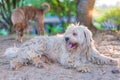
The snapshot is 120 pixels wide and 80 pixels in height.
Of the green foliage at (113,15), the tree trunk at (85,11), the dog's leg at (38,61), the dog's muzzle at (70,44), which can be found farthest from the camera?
the green foliage at (113,15)

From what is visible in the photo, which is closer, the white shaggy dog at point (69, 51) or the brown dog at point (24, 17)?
the white shaggy dog at point (69, 51)

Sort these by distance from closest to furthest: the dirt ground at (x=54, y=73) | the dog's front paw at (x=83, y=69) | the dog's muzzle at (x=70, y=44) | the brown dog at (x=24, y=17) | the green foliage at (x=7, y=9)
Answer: the dirt ground at (x=54, y=73), the dog's front paw at (x=83, y=69), the dog's muzzle at (x=70, y=44), the brown dog at (x=24, y=17), the green foliage at (x=7, y=9)

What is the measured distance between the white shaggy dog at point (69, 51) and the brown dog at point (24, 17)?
3258mm

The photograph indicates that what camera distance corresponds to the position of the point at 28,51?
5500 mm

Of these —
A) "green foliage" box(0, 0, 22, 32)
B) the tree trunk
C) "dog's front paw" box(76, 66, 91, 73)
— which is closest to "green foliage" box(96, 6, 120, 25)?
"green foliage" box(0, 0, 22, 32)

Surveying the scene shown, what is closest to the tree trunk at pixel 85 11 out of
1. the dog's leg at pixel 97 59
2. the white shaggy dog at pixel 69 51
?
the white shaggy dog at pixel 69 51

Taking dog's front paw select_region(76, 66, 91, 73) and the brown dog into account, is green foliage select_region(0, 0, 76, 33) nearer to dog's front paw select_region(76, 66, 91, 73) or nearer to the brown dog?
the brown dog

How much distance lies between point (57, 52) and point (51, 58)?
0.19 meters

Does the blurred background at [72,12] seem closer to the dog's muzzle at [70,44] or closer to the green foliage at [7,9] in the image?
the green foliage at [7,9]

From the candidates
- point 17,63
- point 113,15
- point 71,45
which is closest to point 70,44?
point 71,45

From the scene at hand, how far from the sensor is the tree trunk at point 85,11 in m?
9.44

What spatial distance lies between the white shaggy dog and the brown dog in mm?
3258

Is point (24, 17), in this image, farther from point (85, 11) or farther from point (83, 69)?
point (83, 69)

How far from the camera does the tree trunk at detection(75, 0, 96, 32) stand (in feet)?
31.0
